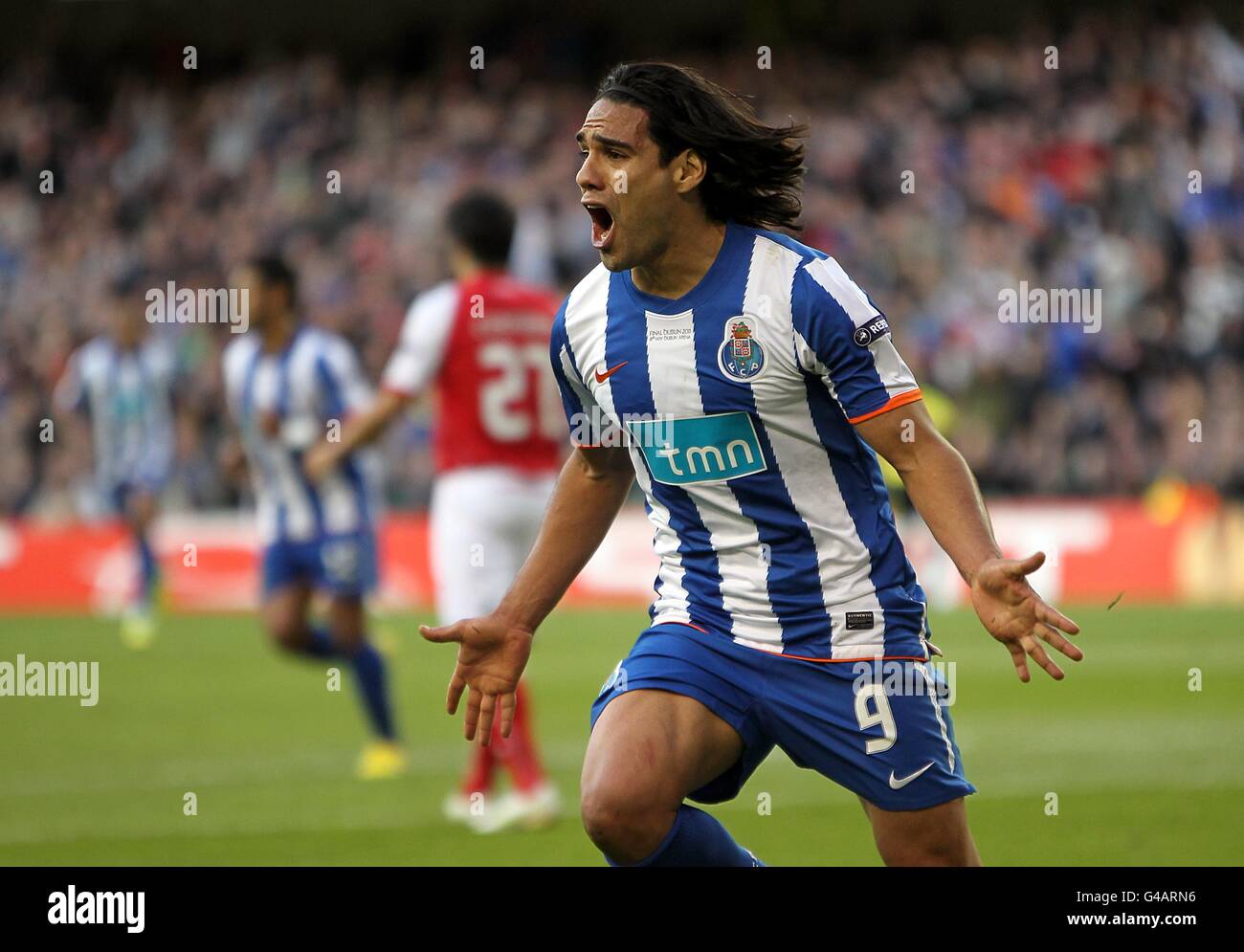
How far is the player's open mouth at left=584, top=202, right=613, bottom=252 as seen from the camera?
4.13m

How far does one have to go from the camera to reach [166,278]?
70.0 feet

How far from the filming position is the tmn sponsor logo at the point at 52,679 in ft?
37.4

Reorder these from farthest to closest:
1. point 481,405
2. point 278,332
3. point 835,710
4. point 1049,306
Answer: point 1049,306
point 278,332
point 481,405
point 835,710

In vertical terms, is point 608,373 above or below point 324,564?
above

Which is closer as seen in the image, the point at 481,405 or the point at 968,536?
the point at 968,536

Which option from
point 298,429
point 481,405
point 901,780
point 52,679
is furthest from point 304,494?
point 901,780

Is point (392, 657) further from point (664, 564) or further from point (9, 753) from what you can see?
point (664, 564)

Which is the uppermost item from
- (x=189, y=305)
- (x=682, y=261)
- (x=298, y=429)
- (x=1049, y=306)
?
(x=189, y=305)

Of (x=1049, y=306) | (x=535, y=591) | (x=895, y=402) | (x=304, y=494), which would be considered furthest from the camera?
(x=1049, y=306)

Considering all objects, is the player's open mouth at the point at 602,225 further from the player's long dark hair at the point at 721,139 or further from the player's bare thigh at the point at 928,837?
the player's bare thigh at the point at 928,837

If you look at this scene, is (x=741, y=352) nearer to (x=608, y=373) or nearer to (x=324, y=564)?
(x=608, y=373)

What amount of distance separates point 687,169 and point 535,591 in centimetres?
111

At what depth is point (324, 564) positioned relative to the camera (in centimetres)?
864
